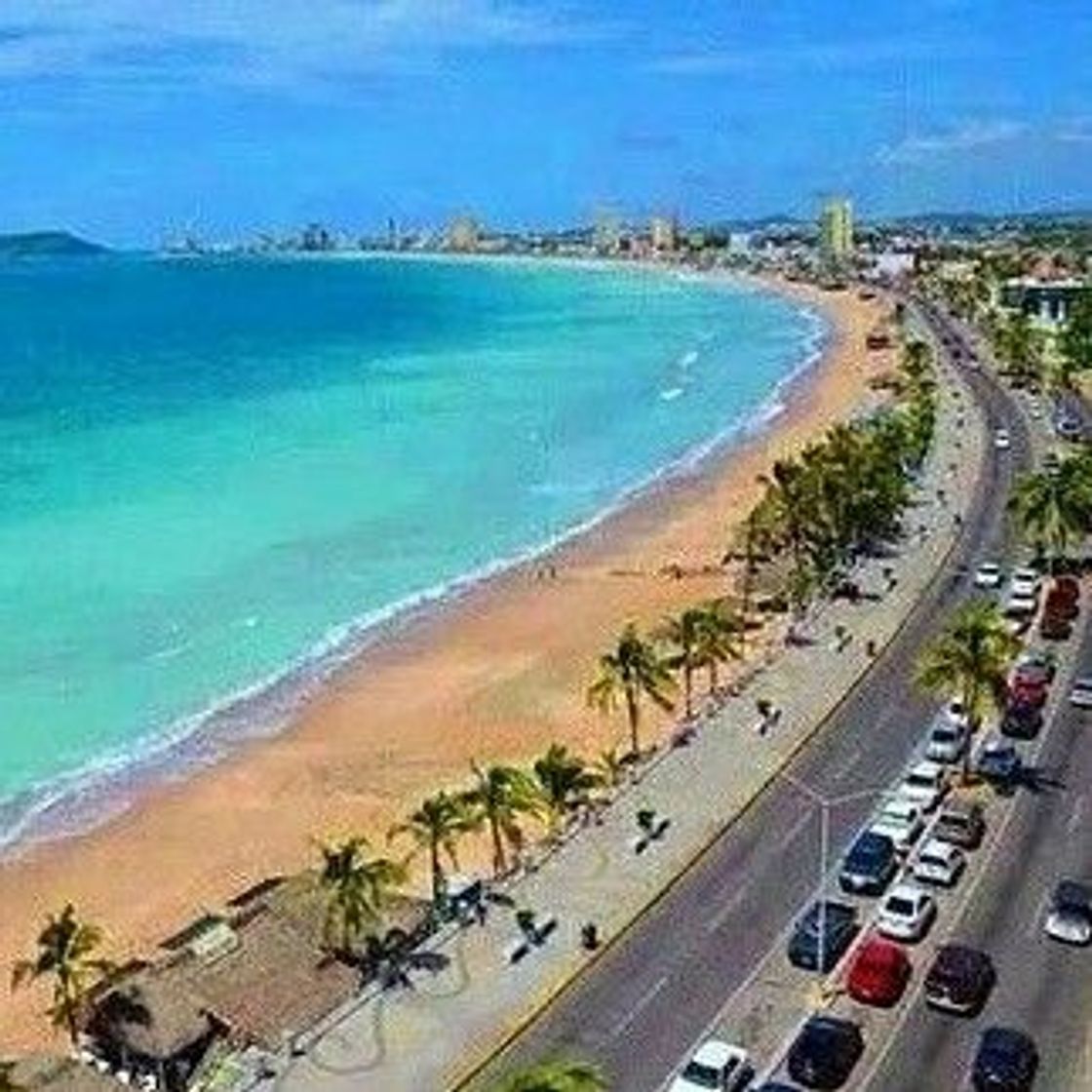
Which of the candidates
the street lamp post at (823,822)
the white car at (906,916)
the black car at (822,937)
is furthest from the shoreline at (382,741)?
the white car at (906,916)

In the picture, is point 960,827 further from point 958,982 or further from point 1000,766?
point 958,982

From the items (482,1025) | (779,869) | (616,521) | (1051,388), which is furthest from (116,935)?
(1051,388)

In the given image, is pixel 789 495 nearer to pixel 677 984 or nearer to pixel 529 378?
pixel 677 984

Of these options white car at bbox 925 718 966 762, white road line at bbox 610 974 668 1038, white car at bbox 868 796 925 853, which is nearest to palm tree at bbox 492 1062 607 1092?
white road line at bbox 610 974 668 1038

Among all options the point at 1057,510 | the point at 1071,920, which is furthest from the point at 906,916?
the point at 1057,510

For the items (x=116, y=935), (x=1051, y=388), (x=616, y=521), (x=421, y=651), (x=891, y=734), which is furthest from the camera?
(x=1051, y=388)
